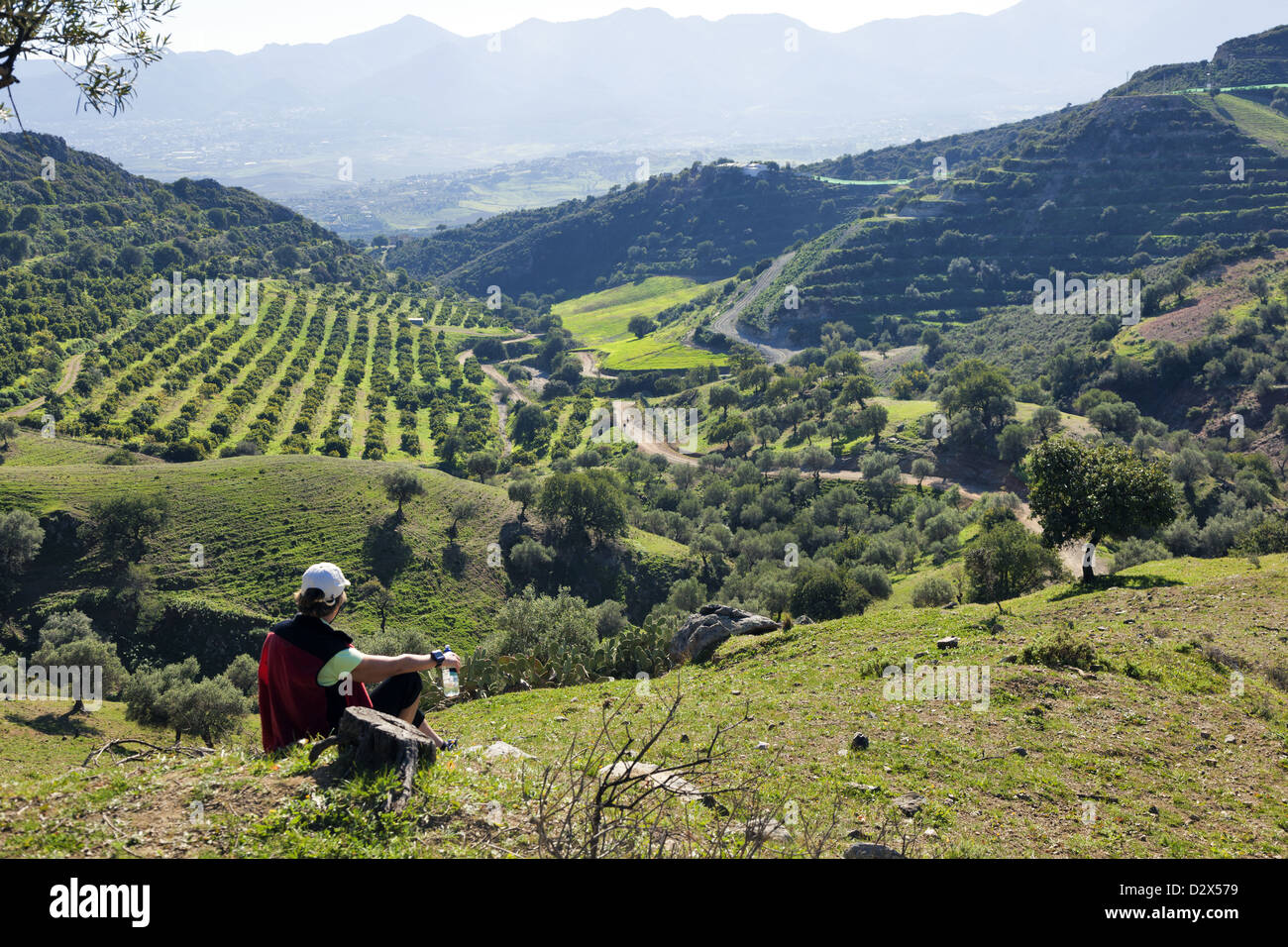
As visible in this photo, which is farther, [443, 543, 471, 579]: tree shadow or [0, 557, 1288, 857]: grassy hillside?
[443, 543, 471, 579]: tree shadow

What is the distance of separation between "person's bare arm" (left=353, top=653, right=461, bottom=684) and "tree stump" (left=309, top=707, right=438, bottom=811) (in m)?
0.39

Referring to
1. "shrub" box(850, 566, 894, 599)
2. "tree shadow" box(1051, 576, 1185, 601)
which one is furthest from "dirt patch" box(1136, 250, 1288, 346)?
"tree shadow" box(1051, 576, 1185, 601)

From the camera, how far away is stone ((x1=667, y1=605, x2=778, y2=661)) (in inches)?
929

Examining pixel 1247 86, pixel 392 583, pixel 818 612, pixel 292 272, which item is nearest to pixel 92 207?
pixel 292 272

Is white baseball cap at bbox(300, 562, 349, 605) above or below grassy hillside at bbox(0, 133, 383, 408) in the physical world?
below

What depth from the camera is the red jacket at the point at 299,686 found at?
8.34 m

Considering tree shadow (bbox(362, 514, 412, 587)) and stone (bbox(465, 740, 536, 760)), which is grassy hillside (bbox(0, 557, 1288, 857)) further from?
tree shadow (bbox(362, 514, 412, 587))

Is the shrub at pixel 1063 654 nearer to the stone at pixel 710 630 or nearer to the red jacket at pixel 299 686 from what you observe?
the stone at pixel 710 630

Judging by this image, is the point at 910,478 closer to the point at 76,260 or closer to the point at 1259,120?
the point at 1259,120

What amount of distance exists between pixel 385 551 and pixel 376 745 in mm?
59684

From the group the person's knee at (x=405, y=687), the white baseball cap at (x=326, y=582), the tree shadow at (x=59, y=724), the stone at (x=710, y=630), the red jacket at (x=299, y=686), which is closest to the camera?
the white baseball cap at (x=326, y=582)

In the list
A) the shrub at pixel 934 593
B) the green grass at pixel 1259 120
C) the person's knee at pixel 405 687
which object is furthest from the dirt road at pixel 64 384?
the green grass at pixel 1259 120

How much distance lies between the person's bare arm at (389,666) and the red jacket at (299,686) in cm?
27
